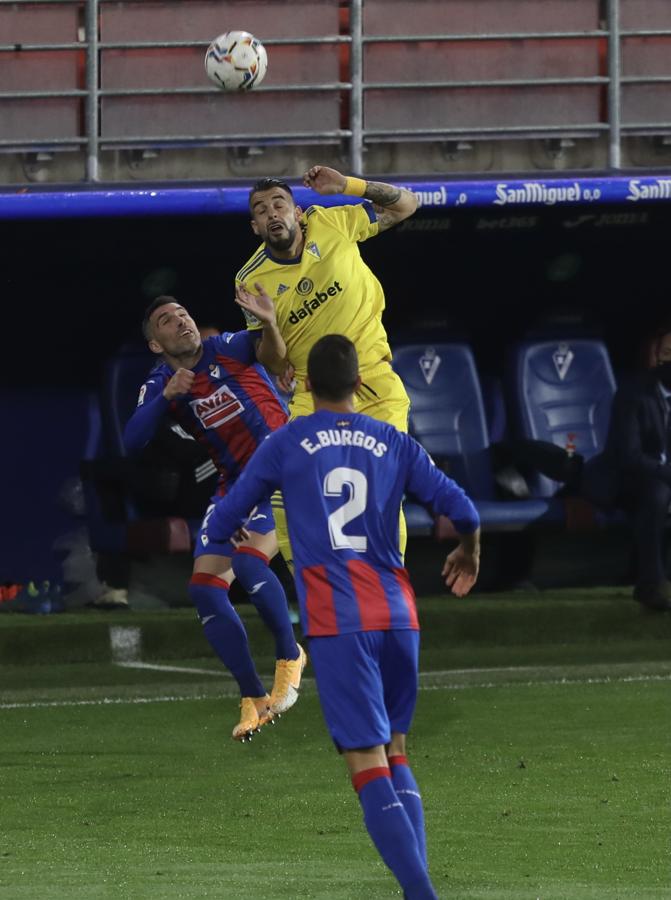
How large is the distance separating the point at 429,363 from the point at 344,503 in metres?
7.35

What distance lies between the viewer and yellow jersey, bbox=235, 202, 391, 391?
302 inches

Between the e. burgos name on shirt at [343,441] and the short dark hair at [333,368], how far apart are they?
92 millimetres

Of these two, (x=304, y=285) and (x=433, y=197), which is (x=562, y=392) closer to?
(x=433, y=197)

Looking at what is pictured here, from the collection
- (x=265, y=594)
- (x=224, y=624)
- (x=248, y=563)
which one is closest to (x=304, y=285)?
(x=248, y=563)

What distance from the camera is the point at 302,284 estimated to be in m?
7.68

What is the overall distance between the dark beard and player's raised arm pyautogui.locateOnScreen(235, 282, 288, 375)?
0.20 metres

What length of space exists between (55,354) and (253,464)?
767cm

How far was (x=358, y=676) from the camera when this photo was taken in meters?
5.03

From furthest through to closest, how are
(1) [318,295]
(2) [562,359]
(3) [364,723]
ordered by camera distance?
(2) [562,359]
(1) [318,295]
(3) [364,723]

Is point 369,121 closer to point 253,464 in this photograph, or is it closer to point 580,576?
point 580,576

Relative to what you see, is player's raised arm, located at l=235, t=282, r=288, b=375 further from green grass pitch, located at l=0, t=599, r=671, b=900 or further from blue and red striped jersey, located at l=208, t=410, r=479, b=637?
blue and red striped jersey, located at l=208, t=410, r=479, b=637

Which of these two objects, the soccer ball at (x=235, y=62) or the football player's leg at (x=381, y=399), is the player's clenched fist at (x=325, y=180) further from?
the soccer ball at (x=235, y=62)

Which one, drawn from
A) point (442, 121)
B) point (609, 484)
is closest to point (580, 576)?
point (609, 484)

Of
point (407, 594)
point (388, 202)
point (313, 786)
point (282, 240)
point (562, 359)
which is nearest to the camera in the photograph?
point (407, 594)
